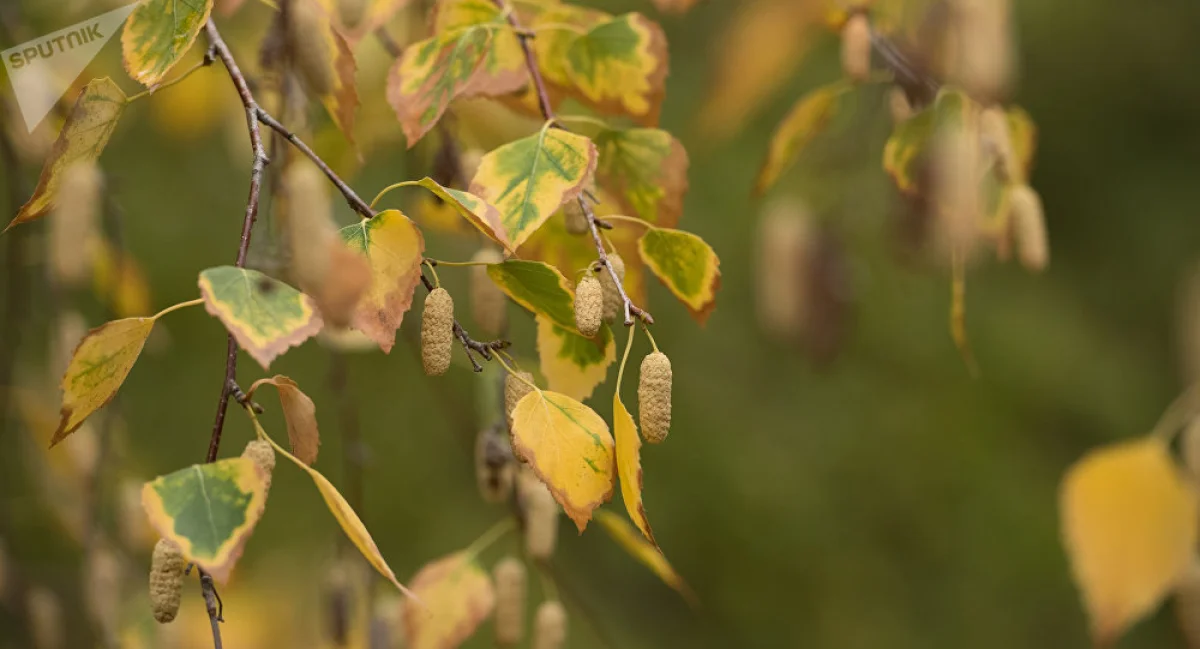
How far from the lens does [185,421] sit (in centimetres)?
160

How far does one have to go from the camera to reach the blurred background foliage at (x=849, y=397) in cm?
161

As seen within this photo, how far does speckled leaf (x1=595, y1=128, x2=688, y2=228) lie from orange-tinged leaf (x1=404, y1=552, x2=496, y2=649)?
0.74ft

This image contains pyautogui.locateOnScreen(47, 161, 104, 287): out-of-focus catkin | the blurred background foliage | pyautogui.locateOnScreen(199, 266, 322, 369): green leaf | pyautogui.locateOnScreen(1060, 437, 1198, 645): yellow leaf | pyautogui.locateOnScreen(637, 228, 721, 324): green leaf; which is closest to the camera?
pyautogui.locateOnScreen(199, 266, 322, 369): green leaf

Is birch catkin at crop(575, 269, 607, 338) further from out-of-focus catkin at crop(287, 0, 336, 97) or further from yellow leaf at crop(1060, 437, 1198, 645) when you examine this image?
yellow leaf at crop(1060, 437, 1198, 645)

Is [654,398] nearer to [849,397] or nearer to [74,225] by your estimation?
[74,225]

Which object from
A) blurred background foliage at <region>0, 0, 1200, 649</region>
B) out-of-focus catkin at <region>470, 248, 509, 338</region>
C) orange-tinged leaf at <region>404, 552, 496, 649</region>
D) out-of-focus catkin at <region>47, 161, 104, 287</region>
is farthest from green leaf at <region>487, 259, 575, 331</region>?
blurred background foliage at <region>0, 0, 1200, 649</region>

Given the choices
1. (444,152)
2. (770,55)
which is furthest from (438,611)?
(770,55)

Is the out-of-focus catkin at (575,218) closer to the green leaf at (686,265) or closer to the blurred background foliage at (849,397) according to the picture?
the green leaf at (686,265)

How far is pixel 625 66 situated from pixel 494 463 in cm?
20

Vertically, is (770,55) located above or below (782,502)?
above

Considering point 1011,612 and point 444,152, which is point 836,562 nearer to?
point 1011,612

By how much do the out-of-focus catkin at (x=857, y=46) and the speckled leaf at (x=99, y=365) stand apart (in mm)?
371

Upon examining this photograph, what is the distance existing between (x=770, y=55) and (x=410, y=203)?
0.85 ft

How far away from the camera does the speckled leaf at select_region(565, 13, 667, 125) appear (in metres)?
0.51
